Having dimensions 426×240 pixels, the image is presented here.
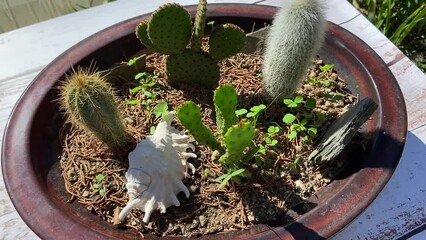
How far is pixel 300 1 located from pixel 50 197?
59 centimetres

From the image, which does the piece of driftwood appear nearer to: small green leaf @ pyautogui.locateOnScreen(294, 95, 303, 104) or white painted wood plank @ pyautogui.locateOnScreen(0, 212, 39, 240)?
small green leaf @ pyautogui.locateOnScreen(294, 95, 303, 104)

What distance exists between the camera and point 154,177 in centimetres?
92

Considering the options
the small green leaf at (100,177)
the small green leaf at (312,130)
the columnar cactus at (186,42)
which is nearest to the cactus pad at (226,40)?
the columnar cactus at (186,42)

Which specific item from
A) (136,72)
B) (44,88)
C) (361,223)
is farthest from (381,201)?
(44,88)

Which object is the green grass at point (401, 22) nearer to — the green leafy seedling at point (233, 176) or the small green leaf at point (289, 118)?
the small green leaf at point (289, 118)

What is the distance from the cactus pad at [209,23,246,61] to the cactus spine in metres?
0.06

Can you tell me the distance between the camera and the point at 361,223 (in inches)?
38.5

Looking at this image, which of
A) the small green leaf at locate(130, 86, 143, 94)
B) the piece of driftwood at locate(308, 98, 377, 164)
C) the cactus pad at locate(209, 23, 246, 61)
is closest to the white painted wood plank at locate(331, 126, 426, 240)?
the piece of driftwood at locate(308, 98, 377, 164)

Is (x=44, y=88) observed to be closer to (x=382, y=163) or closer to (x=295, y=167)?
(x=295, y=167)

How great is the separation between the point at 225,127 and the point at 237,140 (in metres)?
0.12

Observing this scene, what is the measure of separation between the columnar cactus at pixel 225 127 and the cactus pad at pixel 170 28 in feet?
0.63

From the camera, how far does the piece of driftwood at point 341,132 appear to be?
2.98ft

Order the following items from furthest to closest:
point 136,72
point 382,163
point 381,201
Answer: point 136,72 < point 381,201 < point 382,163

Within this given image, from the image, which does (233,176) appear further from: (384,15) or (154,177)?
(384,15)
